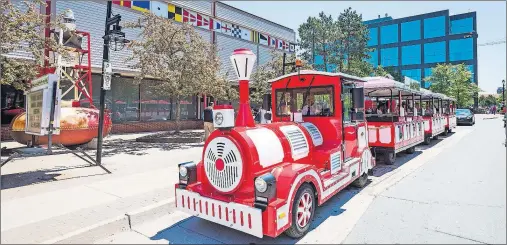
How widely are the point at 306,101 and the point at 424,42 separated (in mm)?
62631

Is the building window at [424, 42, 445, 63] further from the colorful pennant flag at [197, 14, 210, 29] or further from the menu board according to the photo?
the menu board

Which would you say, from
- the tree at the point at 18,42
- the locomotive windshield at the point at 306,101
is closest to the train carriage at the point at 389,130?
the locomotive windshield at the point at 306,101

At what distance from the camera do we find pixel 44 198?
5219 millimetres

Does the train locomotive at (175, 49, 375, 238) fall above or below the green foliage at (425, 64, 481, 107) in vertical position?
below

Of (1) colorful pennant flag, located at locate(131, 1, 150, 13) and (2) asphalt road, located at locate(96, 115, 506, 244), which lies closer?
(2) asphalt road, located at locate(96, 115, 506, 244)

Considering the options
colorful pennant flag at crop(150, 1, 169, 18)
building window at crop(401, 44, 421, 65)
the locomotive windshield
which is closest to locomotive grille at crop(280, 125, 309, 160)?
the locomotive windshield

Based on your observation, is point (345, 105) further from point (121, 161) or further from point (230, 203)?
point (121, 161)

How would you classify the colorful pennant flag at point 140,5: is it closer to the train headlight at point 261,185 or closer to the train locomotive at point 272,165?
the train locomotive at point 272,165

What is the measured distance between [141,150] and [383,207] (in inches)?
355

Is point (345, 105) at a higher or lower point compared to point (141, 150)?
higher

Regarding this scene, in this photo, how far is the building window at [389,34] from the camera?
60.2m

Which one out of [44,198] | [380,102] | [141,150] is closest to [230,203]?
[44,198]

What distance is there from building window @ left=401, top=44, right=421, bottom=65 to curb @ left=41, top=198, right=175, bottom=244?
6395cm

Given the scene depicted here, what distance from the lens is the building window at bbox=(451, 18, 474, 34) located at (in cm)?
5341
